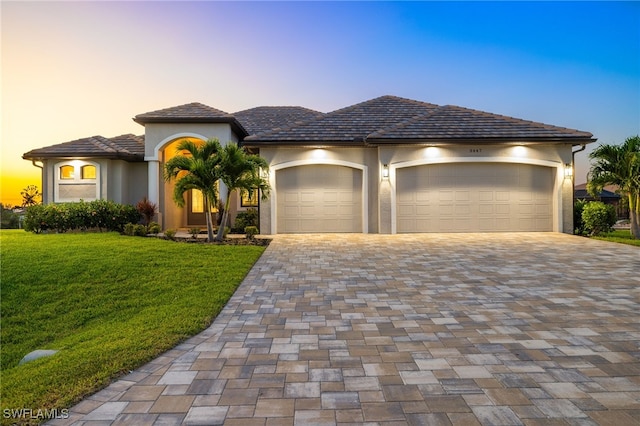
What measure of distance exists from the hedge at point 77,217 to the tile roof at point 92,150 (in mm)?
2305

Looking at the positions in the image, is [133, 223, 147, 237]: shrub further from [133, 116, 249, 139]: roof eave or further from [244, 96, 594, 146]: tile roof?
[244, 96, 594, 146]: tile roof

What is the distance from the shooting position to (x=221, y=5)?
13617 mm

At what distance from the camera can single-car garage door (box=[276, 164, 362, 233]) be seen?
1353 centimetres

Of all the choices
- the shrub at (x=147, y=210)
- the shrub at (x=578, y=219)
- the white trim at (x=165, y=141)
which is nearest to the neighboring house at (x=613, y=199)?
the shrub at (x=578, y=219)

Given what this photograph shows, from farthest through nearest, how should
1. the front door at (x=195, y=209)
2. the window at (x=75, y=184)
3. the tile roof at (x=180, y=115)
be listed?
1. the front door at (x=195, y=209)
2. the window at (x=75, y=184)
3. the tile roof at (x=180, y=115)

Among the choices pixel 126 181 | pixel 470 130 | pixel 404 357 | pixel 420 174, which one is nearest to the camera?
pixel 404 357

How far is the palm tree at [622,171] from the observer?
455 inches

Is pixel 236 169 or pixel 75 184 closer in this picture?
pixel 236 169

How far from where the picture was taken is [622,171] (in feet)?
38.7

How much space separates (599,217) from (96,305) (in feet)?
51.4

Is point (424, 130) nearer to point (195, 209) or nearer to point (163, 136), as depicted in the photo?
point (163, 136)

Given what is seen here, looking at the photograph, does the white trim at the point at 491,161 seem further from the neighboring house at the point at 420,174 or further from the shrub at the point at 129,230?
the shrub at the point at 129,230

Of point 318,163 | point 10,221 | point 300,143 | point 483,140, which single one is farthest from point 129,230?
point 483,140

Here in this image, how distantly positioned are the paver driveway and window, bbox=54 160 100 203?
40.8 feet
